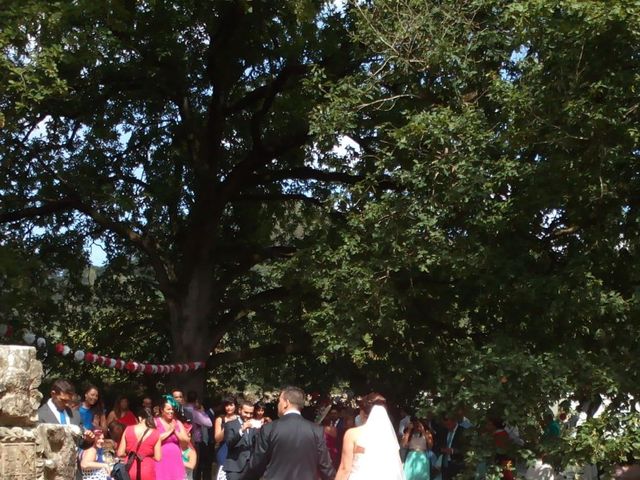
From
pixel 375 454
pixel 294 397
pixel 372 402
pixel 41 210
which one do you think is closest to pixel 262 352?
pixel 41 210

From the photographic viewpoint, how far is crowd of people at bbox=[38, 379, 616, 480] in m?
8.84

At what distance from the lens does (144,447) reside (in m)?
11.7

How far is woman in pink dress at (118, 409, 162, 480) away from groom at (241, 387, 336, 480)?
3.03 metres

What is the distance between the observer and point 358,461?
961 cm

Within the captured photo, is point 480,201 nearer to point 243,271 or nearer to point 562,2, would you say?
point 562,2

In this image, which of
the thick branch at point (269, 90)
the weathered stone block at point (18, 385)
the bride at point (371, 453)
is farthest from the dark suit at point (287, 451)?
the thick branch at point (269, 90)

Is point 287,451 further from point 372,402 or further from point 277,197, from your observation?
point 277,197

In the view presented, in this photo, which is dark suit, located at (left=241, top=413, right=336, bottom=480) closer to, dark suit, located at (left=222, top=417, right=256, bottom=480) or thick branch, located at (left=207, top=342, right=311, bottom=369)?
dark suit, located at (left=222, top=417, right=256, bottom=480)

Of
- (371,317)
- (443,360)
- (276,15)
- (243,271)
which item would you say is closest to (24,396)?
(371,317)

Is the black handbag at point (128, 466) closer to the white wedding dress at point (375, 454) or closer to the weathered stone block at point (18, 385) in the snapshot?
the weathered stone block at point (18, 385)

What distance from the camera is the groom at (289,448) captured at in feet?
28.6

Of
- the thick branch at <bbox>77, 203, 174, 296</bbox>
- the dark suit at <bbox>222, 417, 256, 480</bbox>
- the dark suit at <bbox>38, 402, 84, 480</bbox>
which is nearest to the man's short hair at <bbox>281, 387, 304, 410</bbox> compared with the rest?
the dark suit at <bbox>38, 402, 84, 480</bbox>

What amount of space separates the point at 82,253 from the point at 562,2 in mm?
16099

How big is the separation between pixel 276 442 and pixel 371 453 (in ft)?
4.09
